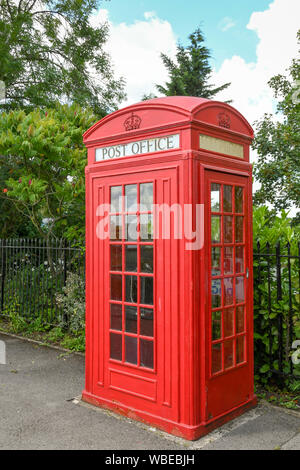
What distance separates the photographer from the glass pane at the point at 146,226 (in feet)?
12.9

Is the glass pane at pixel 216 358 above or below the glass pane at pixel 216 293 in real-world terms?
below

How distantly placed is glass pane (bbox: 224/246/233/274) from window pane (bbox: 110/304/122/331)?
1.14m

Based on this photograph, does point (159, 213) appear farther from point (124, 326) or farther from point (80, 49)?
point (80, 49)

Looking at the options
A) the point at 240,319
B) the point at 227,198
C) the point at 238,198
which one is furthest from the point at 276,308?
the point at 227,198

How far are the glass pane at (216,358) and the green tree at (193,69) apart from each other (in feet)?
88.7

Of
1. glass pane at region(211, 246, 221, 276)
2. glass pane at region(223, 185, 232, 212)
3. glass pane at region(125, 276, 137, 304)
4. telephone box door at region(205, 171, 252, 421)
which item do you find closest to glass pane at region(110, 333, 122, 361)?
glass pane at region(125, 276, 137, 304)

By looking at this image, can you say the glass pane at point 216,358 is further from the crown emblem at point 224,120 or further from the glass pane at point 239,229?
the crown emblem at point 224,120

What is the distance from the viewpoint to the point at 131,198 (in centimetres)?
408

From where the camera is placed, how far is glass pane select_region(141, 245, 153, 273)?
3.95m

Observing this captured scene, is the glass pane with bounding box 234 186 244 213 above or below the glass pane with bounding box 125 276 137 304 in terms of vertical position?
above

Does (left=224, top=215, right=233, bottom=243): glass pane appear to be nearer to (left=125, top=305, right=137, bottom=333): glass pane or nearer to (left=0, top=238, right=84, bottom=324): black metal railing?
(left=125, top=305, right=137, bottom=333): glass pane

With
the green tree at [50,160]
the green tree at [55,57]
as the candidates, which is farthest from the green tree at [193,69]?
the green tree at [50,160]
